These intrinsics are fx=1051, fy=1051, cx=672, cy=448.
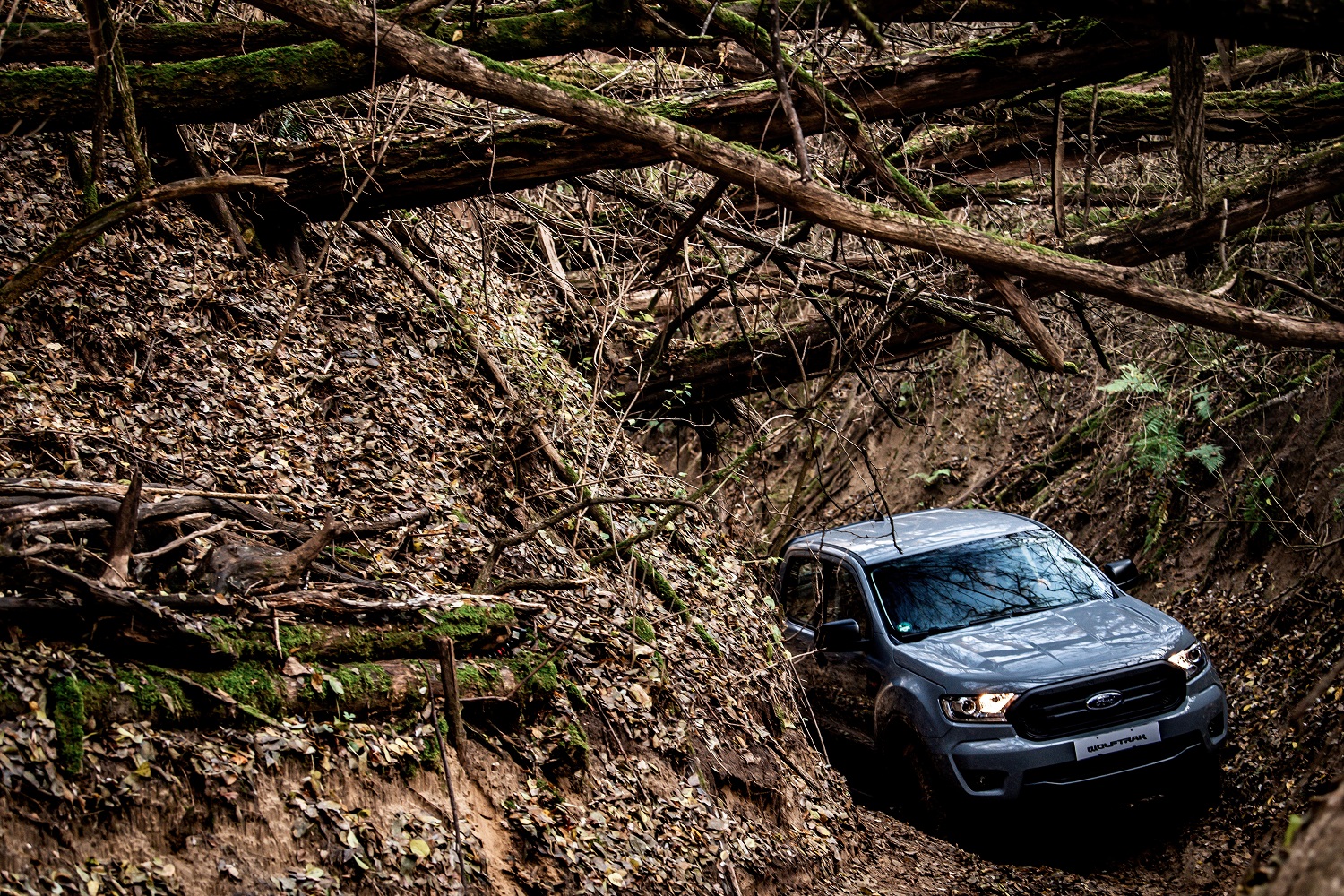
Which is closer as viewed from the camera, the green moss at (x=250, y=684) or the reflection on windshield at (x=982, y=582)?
the green moss at (x=250, y=684)

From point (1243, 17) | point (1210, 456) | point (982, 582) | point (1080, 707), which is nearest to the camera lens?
point (1243, 17)

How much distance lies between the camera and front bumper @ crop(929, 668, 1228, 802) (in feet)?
21.6

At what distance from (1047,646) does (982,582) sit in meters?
1.09

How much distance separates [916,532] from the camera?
892 cm

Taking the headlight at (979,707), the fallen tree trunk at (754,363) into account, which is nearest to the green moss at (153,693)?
the headlight at (979,707)

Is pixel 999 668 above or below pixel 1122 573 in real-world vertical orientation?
above

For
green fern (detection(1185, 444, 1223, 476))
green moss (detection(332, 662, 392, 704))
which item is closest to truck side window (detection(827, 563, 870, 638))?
green moss (detection(332, 662, 392, 704))

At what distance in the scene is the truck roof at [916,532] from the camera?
855 centimetres

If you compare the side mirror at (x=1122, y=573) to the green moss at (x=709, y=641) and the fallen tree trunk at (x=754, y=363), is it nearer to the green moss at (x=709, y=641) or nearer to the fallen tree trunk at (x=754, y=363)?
the fallen tree trunk at (x=754, y=363)

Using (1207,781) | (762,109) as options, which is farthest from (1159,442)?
(762,109)

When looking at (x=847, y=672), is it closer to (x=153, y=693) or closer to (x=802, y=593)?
(x=802, y=593)

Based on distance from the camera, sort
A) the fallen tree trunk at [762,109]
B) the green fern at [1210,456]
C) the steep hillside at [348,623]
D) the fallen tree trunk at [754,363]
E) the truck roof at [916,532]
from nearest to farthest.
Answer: the steep hillside at [348,623], the fallen tree trunk at [762,109], the truck roof at [916,532], the fallen tree trunk at [754,363], the green fern at [1210,456]

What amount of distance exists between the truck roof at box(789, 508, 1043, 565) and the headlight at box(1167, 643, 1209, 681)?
1.86m

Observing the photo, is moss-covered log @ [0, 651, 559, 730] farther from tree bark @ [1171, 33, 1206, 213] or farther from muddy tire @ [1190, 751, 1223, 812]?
tree bark @ [1171, 33, 1206, 213]
